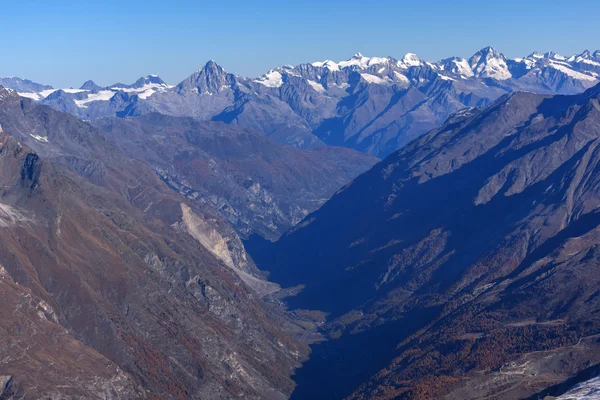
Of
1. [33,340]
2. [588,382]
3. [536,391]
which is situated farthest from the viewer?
[33,340]

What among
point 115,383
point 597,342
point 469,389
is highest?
point 597,342

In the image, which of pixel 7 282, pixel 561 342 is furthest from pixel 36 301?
pixel 561 342

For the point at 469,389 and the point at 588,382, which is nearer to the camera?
the point at 588,382

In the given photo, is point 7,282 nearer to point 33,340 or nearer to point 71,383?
point 33,340

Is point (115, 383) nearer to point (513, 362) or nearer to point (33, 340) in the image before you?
point (33, 340)

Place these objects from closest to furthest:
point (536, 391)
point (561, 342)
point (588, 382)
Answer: point (588, 382) < point (536, 391) < point (561, 342)

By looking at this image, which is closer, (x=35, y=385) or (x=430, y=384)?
(x=35, y=385)

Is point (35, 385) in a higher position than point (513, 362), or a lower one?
lower

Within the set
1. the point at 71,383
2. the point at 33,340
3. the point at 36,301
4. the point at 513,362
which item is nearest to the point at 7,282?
the point at 36,301

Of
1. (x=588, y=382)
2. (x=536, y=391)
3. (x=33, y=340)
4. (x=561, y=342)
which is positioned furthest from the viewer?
(x=561, y=342)
